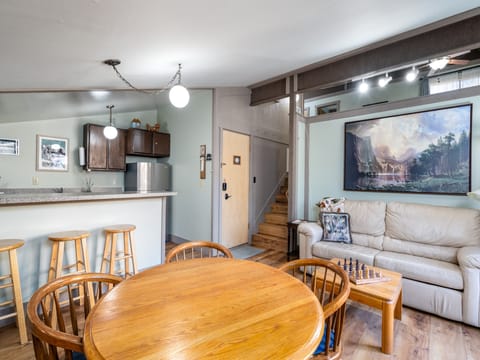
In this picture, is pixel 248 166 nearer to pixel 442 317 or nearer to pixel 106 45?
pixel 106 45

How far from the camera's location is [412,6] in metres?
2.25

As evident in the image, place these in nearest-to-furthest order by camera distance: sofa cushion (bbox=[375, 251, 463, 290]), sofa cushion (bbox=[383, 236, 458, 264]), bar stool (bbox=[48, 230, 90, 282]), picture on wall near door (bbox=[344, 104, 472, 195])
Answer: bar stool (bbox=[48, 230, 90, 282]) < sofa cushion (bbox=[375, 251, 463, 290]) < sofa cushion (bbox=[383, 236, 458, 264]) < picture on wall near door (bbox=[344, 104, 472, 195])

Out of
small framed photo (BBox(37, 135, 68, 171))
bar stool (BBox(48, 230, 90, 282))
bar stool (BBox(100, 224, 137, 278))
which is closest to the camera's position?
bar stool (BBox(48, 230, 90, 282))

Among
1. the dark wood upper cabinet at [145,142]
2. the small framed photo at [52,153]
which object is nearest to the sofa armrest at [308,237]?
the dark wood upper cabinet at [145,142]

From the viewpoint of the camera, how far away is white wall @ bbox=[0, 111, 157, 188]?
13.2ft

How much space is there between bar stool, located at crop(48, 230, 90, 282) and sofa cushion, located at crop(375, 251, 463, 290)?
→ 2.92 metres

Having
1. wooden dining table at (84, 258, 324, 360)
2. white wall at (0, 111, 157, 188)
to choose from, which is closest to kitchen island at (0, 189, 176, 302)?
wooden dining table at (84, 258, 324, 360)

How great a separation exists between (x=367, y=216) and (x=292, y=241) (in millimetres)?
1166

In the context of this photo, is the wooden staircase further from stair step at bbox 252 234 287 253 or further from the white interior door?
the white interior door

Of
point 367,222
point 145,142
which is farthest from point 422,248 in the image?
point 145,142

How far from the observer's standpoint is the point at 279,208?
16.4 ft

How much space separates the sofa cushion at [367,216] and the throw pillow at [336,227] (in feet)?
0.36

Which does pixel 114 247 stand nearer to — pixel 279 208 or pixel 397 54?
pixel 279 208

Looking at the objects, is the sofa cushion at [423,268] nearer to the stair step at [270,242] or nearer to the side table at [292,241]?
the side table at [292,241]
